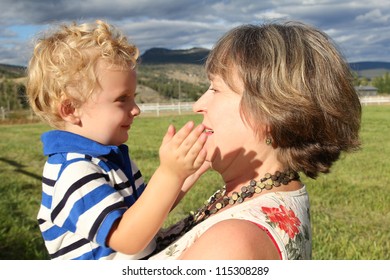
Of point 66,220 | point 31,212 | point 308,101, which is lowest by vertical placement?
point 31,212

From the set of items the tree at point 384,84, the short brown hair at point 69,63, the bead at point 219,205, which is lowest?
the tree at point 384,84

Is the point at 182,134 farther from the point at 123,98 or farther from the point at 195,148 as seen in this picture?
the point at 123,98

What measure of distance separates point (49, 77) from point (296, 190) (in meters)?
1.31

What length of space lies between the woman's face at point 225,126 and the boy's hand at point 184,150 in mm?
223

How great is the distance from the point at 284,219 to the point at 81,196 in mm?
780

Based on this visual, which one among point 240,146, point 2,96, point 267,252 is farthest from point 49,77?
point 2,96

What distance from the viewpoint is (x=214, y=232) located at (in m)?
1.82

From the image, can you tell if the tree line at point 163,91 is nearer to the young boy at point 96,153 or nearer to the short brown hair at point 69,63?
the short brown hair at point 69,63

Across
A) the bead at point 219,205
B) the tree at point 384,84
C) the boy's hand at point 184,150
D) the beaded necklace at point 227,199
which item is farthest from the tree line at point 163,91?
the boy's hand at point 184,150

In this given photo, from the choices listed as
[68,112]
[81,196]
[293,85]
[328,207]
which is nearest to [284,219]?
[293,85]

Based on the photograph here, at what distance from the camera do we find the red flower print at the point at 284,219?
1.94 m

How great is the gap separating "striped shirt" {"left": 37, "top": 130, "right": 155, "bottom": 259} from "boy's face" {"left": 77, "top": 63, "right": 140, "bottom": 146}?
0.19m

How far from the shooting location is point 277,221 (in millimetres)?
1938
